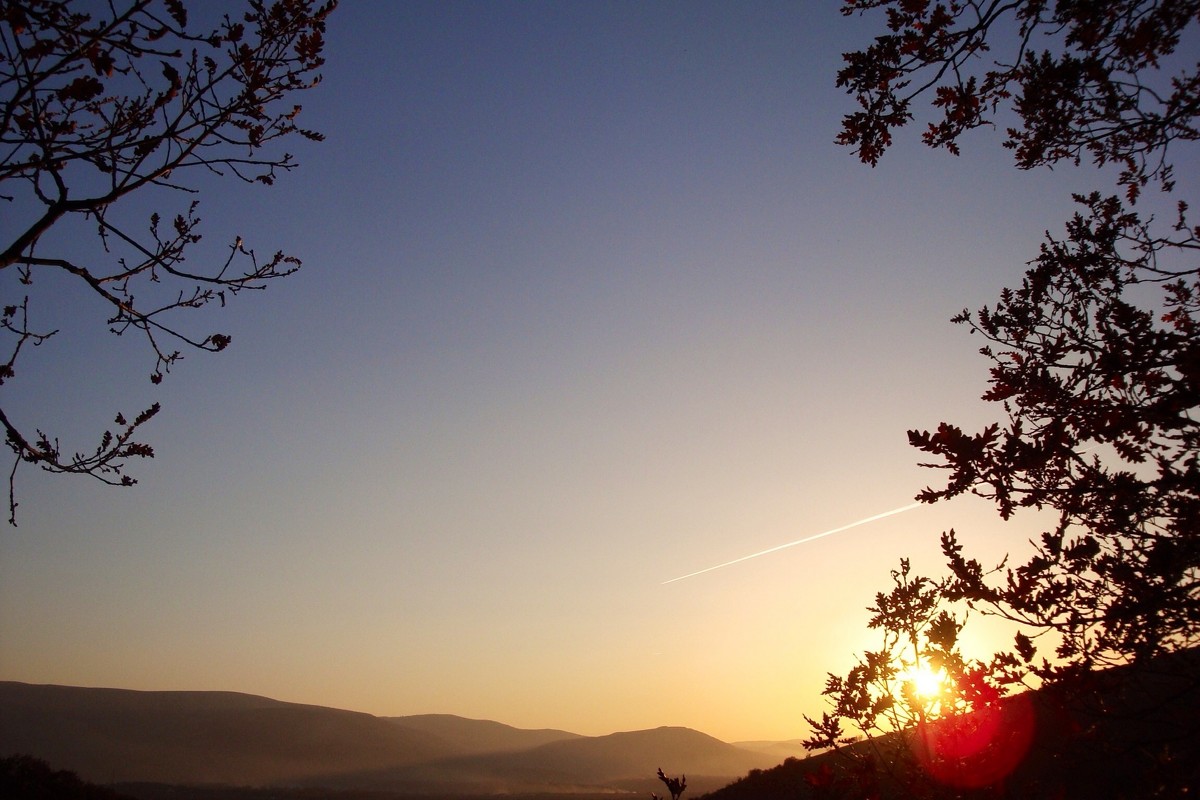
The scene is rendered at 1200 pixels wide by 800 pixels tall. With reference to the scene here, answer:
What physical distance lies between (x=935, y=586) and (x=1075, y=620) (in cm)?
149

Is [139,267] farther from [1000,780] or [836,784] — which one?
[1000,780]

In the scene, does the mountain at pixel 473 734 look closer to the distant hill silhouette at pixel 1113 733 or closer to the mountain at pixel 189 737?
the mountain at pixel 189 737

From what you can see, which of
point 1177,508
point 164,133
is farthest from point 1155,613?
point 164,133

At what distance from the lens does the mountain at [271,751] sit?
89000mm

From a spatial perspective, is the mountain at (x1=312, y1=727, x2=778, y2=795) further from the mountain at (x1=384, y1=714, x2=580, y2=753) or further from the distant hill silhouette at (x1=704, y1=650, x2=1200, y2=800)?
the distant hill silhouette at (x1=704, y1=650, x2=1200, y2=800)

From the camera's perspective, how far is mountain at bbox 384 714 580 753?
162 metres

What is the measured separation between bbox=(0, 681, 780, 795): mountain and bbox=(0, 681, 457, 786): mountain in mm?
169

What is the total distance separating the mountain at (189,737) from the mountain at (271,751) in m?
0.17

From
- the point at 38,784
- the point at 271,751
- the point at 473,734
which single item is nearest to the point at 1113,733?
the point at 38,784

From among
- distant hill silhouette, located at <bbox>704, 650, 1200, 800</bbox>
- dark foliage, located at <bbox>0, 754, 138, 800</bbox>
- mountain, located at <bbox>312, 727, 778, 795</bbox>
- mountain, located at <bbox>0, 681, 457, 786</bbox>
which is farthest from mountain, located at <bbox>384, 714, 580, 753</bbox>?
distant hill silhouette, located at <bbox>704, 650, 1200, 800</bbox>

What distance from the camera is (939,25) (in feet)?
15.6

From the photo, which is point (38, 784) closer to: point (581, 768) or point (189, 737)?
point (189, 737)

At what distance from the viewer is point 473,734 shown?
18025 centimetres

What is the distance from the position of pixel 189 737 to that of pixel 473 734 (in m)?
90.1
